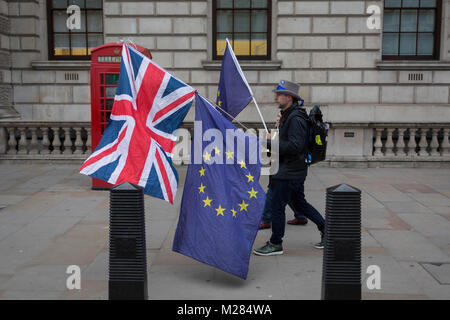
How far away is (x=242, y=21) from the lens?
13.9m

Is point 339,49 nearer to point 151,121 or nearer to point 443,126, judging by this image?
point 443,126

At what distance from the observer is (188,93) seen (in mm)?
5066

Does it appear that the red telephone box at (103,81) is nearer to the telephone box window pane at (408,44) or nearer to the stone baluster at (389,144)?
the stone baluster at (389,144)

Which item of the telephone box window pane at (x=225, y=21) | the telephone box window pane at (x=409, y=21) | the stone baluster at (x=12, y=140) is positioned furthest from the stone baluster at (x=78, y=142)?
the telephone box window pane at (x=409, y=21)

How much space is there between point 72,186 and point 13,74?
20.6 feet

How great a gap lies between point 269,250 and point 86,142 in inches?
299

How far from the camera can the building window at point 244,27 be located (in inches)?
545

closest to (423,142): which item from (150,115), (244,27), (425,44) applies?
(425,44)

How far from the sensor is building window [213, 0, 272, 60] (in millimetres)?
13844

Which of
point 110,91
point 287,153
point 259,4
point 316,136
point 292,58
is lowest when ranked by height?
point 287,153

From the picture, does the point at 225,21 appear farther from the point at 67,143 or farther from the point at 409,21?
the point at 67,143

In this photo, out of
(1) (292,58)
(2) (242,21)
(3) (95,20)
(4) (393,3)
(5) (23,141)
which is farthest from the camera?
(3) (95,20)

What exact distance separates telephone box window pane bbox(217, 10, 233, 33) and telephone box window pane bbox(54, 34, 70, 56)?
4354mm

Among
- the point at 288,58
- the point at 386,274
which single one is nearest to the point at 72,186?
the point at 386,274
